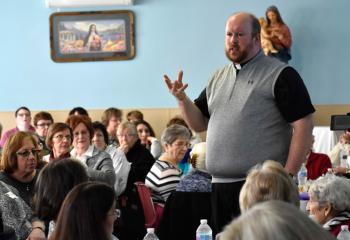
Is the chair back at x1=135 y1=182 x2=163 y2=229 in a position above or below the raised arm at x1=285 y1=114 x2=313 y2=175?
below

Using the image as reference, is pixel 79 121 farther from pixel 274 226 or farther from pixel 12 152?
pixel 274 226

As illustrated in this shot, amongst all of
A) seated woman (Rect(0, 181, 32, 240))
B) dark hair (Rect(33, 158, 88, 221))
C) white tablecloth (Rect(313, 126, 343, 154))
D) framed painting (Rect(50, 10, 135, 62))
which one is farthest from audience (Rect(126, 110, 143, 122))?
dark hair (Rect(33, 158, 88, 221))

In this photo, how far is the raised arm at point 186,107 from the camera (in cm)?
343

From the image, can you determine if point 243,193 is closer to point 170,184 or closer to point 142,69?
point 170,184

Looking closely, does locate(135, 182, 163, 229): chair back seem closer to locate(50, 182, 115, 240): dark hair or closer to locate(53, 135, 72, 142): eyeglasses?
locate(53, 135, 72, 142): eyeglasses

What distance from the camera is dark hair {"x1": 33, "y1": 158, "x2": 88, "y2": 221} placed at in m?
3.27

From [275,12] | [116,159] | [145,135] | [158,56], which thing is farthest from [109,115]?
[116,159]

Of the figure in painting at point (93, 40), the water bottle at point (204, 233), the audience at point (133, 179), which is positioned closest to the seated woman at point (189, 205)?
the water bottle at point (204, 233)

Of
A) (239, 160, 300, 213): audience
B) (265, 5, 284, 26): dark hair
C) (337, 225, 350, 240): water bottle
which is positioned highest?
(265, 5, 284, 26): dark hair

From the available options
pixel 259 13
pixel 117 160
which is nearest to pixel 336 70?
pixel 259 13

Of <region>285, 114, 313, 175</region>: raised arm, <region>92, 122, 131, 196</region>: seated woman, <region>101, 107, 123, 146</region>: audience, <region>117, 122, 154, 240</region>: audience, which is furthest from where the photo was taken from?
<region>101, 107, 123, 146</region>: audience

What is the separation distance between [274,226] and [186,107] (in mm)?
2359

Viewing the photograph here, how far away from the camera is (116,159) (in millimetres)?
5906

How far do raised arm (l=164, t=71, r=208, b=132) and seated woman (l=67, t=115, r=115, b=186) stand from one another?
1.55 m
